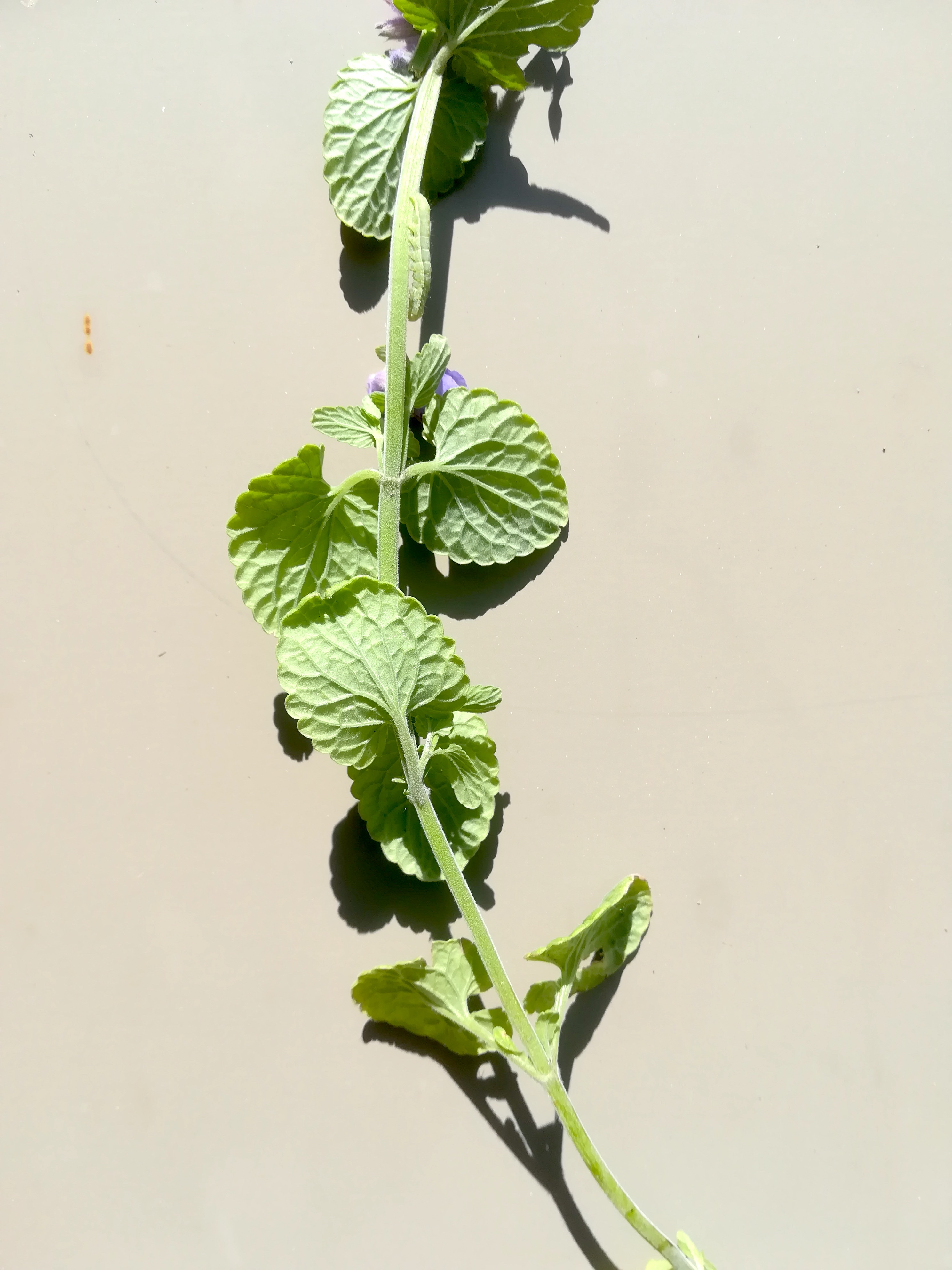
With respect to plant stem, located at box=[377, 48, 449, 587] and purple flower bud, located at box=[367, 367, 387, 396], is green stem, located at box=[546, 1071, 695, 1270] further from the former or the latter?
purple flower bud, located at box=[367, 367, 387, 396]

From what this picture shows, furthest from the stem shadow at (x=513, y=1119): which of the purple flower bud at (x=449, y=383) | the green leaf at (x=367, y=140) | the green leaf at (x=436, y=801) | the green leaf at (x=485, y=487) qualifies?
the green leaf at (x=367, y=140)

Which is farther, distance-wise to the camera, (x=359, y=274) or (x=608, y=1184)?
(x=359, y=274)

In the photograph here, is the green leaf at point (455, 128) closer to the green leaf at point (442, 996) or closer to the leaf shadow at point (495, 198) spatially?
the leaf shadow at point (495, 198)

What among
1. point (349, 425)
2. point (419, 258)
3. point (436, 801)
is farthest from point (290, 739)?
point (419, 258)

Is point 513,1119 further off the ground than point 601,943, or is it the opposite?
point 601,943

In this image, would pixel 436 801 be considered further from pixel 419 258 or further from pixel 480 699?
pixel 419 258

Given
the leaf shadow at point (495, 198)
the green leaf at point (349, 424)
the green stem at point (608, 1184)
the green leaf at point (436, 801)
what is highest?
the leaf shadow at point (495, 198)

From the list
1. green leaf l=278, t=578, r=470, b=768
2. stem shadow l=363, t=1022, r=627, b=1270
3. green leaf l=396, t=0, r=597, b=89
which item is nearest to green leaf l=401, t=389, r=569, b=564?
green leaf l=278, t=578, r=470, b=768
